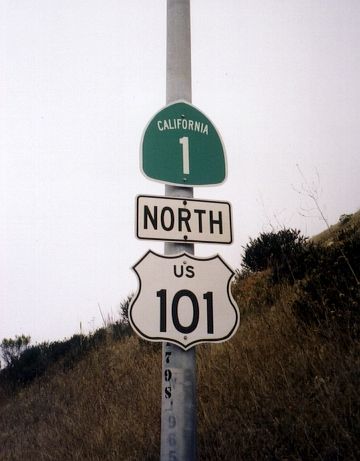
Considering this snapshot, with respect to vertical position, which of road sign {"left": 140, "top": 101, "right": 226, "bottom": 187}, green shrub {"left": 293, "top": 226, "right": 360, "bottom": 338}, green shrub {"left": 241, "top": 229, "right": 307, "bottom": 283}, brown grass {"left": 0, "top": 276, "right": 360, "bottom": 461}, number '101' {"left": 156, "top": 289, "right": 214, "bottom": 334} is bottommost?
brown grass {"left": 0, "top": 276, "right": 360, "bottom": 461}

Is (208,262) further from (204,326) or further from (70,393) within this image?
(70,393)

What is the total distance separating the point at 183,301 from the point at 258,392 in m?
1.67

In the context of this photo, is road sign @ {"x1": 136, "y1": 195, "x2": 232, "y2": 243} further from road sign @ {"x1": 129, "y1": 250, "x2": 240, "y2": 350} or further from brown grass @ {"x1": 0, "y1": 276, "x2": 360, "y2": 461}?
brown grass @ {"x1": 0, "y1": 276, "x2": 360, "y2": 461}

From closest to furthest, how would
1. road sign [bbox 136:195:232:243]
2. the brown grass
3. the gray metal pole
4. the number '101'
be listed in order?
the gray metal pole → the number '101' → road sign [bbox 136:195:232:243] → the brown grass

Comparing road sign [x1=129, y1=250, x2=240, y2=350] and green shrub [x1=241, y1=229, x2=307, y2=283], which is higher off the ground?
green shrub [x1=241, y1=229, x2=307, y2=283]

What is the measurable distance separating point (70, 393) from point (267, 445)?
6.05m

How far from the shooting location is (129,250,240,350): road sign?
2.12 m

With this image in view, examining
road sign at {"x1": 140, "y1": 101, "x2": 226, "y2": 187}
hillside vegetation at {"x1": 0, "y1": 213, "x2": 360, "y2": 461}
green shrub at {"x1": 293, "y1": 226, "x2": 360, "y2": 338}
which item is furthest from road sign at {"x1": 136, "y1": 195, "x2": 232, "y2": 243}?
green shrub at {"x1": 293, "y1": 226, "x2": 360, "y2": 338}

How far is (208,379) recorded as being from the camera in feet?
13.8

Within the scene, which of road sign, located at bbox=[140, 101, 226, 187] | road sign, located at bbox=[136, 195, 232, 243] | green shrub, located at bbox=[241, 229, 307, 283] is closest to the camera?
road sign, located at bbox=[136, 195, 232, 243]

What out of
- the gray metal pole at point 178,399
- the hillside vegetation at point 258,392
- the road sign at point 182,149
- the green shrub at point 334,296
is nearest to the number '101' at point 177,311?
the gray metal pole at point 178,399

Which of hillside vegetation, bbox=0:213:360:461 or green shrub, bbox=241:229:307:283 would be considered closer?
hillside vegetation, bbox=0:213:360:461

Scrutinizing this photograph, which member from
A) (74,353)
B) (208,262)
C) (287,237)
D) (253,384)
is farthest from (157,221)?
(74,353)

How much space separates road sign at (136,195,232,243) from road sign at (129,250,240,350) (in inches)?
5.0
